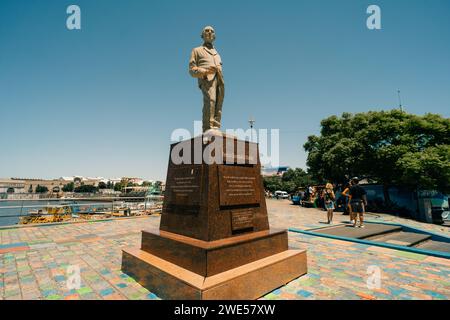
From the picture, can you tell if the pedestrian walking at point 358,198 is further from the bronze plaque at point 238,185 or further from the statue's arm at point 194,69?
the statue's arm at point 194,69

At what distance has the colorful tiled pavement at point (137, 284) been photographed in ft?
11.0

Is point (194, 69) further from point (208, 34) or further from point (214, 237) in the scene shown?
point (214, 237)

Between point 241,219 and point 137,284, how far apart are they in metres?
2.06

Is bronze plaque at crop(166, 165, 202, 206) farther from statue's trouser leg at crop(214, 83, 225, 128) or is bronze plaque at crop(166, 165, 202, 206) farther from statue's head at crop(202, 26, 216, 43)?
statue's head at crop(202, 26, 216, 43)

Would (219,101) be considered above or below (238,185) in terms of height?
above

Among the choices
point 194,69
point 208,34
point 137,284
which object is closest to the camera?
point 137,284

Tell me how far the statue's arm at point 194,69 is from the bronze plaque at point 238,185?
6.97ft

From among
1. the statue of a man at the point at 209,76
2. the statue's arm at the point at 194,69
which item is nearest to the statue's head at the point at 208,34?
the statue of a man at the point at 209,76

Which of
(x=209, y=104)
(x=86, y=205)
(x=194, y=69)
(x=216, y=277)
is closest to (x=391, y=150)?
(x=209, y=104)

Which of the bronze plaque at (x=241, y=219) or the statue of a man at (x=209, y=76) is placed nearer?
the bronze plaque at (x=241, y=219)

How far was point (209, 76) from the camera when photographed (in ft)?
15.7

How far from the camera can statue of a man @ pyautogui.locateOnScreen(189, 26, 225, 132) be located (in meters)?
4.77
